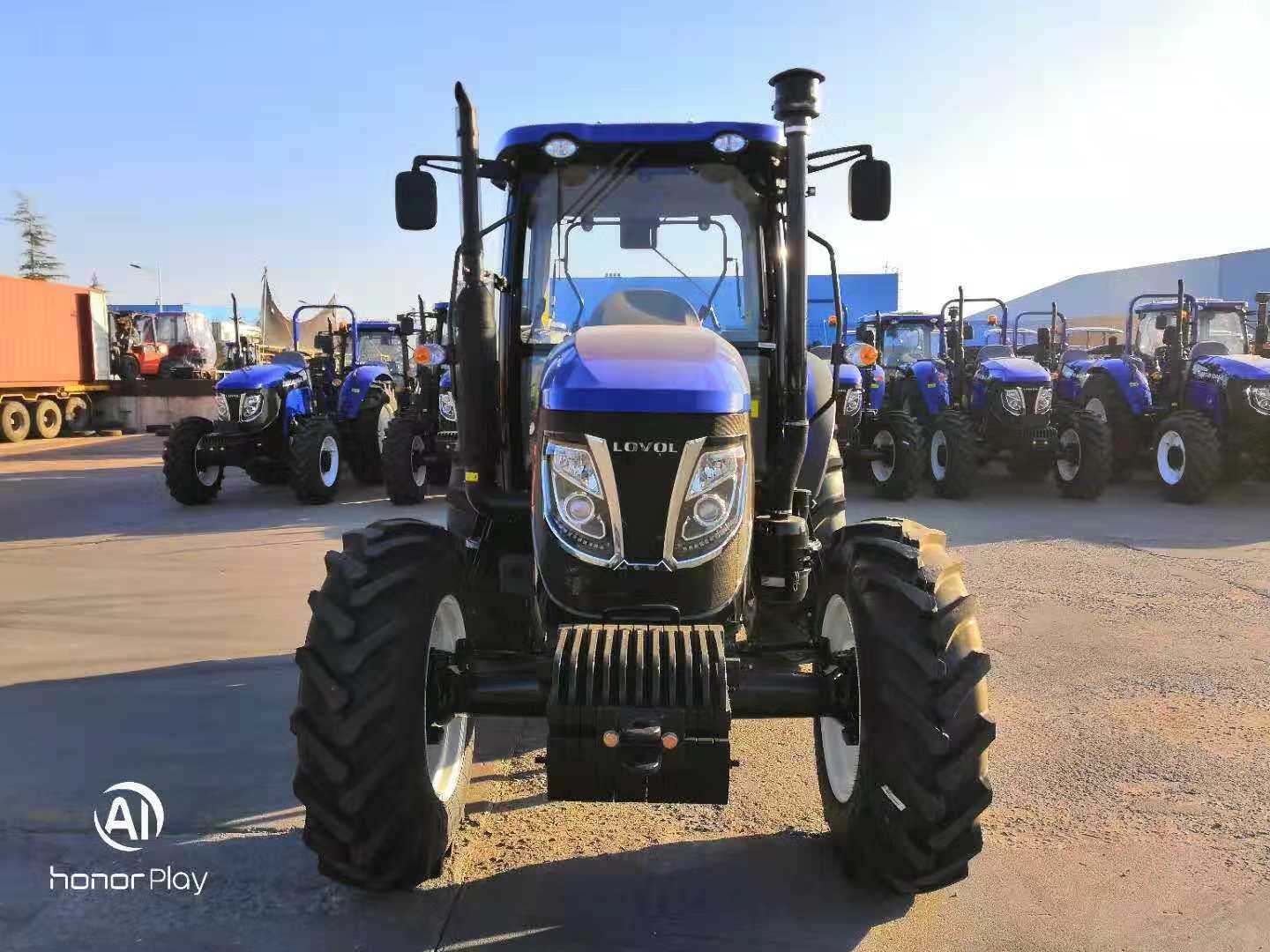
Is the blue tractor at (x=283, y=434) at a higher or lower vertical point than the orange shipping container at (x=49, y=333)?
lower

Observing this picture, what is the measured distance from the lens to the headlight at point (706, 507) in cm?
271

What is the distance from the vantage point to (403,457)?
33.0 ft

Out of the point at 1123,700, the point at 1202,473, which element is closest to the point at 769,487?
the point at 1123,700

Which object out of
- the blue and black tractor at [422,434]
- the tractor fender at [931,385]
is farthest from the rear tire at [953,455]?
the blue and black tractor at [422,434]

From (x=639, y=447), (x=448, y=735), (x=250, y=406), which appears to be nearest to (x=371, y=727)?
(x=448, y=735)

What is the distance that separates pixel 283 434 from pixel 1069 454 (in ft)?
28.6

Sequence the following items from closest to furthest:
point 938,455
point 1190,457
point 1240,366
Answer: point 1190,457, point 1240,366, point 938,455

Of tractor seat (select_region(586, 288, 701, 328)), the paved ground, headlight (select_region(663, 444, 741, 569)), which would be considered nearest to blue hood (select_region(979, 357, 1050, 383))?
the paved ground

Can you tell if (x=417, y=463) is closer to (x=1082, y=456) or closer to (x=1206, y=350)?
(x=1082, y=456)

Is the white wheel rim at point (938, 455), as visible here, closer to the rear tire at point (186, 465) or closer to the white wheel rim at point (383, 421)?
the white wheel rim at point (383, 421)

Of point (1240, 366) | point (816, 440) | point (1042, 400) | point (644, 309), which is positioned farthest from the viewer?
point (1042, 400)

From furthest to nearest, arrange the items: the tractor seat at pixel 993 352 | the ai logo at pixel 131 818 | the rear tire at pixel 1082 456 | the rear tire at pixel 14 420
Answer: the rear tire at pixel 14 420, the tractor seat at pixel 993 352, the rear tire at pixel 1082 456, the ai logo at pixel 131 818

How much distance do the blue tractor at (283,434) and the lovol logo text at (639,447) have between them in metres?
8.23

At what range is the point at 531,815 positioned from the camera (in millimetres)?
3297
